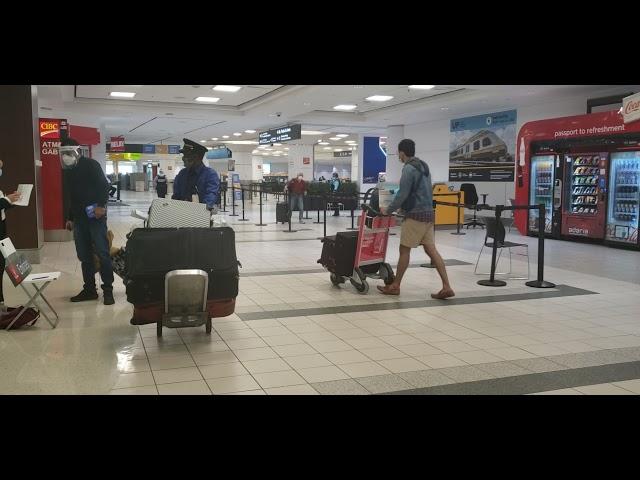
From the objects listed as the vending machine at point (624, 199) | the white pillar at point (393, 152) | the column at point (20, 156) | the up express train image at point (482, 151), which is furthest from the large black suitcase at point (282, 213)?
the vending machine at point (624, 199)

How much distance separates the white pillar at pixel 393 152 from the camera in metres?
19.6

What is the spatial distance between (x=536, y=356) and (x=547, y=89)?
935 centimetres

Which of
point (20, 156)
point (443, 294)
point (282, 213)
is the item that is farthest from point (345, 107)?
point (443, 294)

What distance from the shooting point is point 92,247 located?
576 cm

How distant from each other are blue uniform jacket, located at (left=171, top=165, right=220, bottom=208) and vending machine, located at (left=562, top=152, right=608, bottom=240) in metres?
7.82

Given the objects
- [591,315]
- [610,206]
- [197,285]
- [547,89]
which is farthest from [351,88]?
[197,285]

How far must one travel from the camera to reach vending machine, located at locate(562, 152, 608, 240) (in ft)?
33.9

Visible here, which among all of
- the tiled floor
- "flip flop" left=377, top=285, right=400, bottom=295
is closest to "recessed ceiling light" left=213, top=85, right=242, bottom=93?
the tiled floor

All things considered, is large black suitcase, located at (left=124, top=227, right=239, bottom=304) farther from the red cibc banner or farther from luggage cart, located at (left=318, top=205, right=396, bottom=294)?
the red cibc banner

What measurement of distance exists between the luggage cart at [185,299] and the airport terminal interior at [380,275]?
23 centimetres

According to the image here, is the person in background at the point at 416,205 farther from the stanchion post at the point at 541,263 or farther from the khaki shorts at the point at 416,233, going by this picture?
the stanchion post at the point at 541,263

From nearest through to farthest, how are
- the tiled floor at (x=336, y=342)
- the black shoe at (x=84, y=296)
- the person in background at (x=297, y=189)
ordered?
1. the tiled floor at (x=336, y=342)
2. the black shoe at (x=84, y=296)
3. the person in background at (x=297, y=189)

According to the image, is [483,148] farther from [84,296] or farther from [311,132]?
[84,296]
